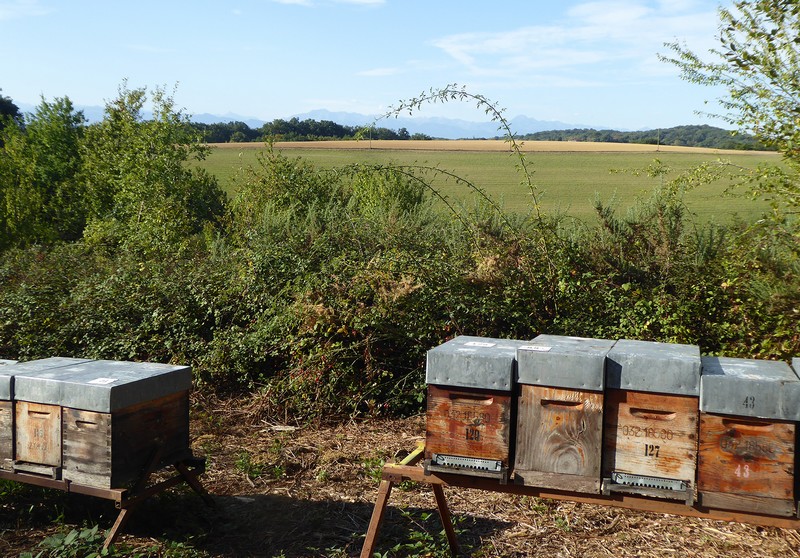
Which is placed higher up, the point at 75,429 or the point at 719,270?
the point at 719,270

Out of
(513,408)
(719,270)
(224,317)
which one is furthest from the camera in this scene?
(224,317)

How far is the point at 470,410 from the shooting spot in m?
3.67

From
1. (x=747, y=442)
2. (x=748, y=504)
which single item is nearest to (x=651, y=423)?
(x=747, y=442)

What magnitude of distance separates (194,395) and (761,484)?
5884 millimetres

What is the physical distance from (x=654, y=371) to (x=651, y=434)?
31cm

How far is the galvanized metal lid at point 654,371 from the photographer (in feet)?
10.9

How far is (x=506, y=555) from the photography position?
14.5 ft

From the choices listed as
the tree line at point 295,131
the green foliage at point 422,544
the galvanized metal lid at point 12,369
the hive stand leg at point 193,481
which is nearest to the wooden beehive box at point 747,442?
the green foliage at point 422,544

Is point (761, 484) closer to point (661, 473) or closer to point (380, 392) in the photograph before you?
point (661, 473)

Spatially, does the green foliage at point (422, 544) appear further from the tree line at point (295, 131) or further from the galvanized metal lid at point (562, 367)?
the tree line at point (295, 131)

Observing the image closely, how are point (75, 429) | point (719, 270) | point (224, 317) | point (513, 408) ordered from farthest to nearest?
point (224, 317) → point (719, 270) → point (75, 429) → point (513, 408)

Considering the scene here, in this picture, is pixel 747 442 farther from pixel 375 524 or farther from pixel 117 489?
pixel 117 489

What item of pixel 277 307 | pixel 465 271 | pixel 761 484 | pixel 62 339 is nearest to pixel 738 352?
pixel 465 271

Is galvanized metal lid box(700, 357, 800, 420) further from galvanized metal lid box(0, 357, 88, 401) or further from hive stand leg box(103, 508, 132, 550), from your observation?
galvanized metal lid box(0, 357, 88, 401)
